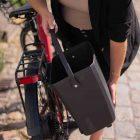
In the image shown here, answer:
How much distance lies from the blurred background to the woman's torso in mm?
1590

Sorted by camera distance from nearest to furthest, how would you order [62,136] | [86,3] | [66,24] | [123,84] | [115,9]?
[115,9], [86,3], [66,24], [62,136], [123,84]

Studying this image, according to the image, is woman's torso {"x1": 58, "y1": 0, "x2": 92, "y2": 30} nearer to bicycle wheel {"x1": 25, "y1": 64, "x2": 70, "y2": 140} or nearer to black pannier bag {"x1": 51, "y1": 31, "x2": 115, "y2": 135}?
black pannier bag {"x1": 51, "y1": 31, "x2": 115, "y2": 135}

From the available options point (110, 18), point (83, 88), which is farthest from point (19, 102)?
point (110, 18)

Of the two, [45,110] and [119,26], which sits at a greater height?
[119,26]

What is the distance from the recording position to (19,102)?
449cm

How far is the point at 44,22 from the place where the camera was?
2.76m

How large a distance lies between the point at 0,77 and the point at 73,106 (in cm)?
244

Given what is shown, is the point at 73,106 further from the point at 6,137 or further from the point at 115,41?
the point at 6,137

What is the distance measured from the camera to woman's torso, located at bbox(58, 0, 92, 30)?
2676 millimetres

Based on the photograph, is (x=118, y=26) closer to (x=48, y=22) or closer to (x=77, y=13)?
(x=77, y=13)

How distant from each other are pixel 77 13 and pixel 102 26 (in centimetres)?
21

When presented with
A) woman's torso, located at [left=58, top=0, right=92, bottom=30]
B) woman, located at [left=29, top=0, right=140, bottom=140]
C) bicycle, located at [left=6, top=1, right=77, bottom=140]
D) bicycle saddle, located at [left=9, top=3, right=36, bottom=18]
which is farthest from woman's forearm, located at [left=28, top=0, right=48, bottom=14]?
bicycle saddle, located at [left=9, top=3, right=36, bottom=18]

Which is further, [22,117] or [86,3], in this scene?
[22,117]

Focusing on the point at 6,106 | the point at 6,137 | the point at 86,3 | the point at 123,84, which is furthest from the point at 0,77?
the point at 86,3
